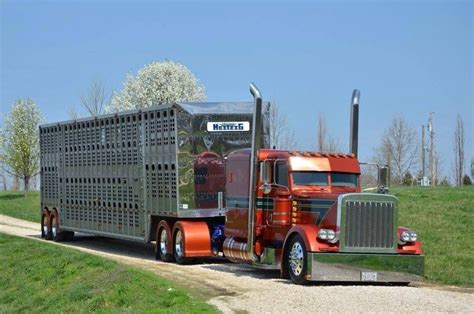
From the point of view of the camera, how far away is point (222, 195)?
20.6 m

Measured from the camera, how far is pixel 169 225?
2116 cm

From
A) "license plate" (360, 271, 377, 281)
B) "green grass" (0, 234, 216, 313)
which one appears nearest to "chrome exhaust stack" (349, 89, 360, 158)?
"license plate" (360, 271, 377, 281)

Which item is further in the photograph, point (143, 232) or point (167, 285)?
point (143, 232)

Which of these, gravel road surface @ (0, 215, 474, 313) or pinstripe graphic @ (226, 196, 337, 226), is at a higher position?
pinstripe graphic @ (226, 196, 337, 226)

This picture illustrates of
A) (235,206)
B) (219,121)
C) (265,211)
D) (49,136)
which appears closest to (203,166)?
(219,121)

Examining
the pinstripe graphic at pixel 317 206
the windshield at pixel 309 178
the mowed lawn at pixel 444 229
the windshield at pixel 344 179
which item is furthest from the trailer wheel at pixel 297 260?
the mowed lawn at pixel 444 229

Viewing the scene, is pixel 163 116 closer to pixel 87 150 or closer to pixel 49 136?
pixel 87 150

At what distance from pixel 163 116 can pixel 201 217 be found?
2.75 meters

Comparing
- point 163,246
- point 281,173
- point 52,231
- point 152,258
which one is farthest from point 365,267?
point 52,231

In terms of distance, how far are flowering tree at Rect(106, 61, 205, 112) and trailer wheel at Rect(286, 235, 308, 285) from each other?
3444cm

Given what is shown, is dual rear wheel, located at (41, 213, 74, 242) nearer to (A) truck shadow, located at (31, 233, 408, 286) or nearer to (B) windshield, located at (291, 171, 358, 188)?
(A) truck shadow, located at (31, 233, 408, 286)

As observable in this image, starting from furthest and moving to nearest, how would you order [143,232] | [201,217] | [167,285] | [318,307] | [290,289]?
[143,232]
[201,217]
[167,285]
[290,289]
[318,307]

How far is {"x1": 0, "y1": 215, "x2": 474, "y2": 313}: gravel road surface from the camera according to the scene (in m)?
12.3

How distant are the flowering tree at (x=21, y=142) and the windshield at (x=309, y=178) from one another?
46.0 meters
